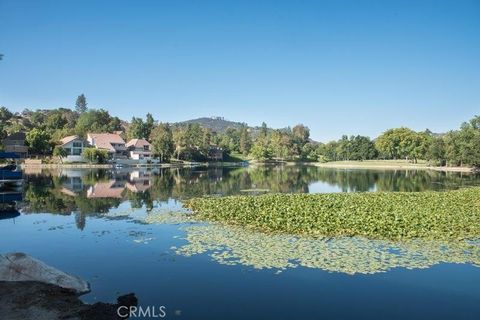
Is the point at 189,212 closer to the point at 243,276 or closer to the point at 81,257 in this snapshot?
the point at 81,257

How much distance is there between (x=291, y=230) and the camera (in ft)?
55.2

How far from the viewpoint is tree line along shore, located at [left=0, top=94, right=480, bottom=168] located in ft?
281

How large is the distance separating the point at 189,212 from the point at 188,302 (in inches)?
527

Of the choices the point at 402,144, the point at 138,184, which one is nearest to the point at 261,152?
the point at 402,144

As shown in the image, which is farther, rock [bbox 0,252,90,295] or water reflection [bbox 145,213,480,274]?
water reflection [bbox 145,213,480,274]

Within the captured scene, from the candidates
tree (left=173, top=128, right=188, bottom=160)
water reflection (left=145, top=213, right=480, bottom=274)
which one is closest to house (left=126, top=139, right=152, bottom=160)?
tree (left=173, top=128, right=188, bottom=160)

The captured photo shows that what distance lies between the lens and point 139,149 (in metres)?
107

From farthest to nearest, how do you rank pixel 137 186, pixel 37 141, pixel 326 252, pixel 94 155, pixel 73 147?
pixel 73 147 < pixel 94 155 < pixel 37 141 < pixel 137 186 < pixel 326 252

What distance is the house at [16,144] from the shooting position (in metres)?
83.6

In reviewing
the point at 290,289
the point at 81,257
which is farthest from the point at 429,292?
the point at 81,257

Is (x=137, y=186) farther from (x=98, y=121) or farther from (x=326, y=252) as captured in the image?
(x=98, y=121)

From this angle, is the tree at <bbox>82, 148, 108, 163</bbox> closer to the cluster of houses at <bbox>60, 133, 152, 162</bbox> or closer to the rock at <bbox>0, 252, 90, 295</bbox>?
the cluster of houses at <bbox>60, 133, 152, 162</bbox>

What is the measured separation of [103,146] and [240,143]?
63419 millimetres

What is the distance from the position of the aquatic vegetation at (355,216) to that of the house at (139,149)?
82.4 meters
